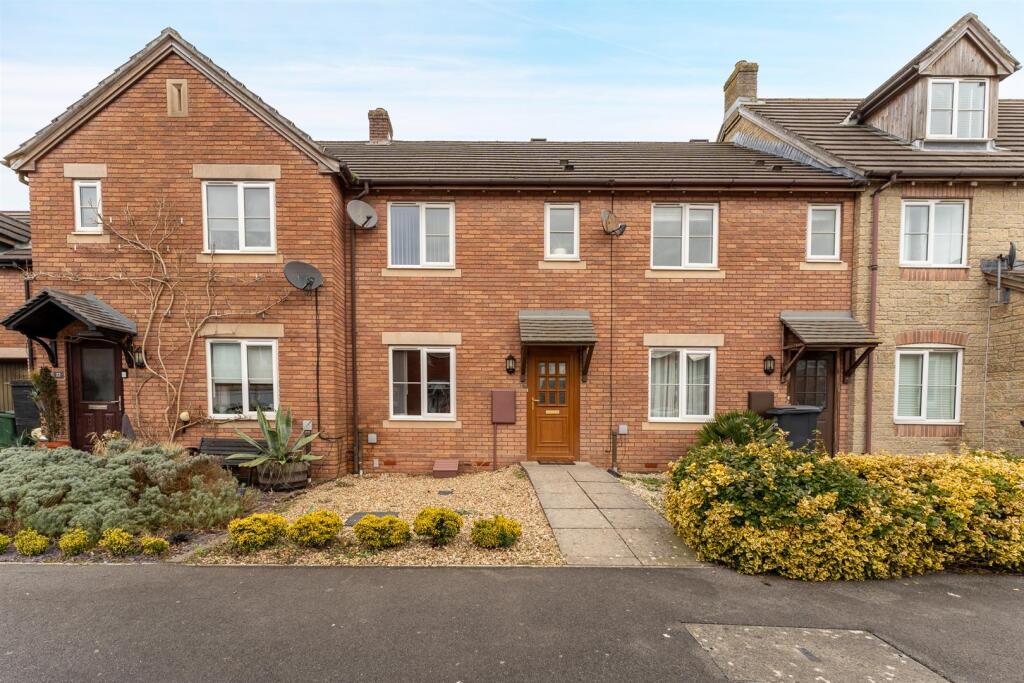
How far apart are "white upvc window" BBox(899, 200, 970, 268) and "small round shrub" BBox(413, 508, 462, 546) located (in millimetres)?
10409

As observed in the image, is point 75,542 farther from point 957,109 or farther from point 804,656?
point 957,109

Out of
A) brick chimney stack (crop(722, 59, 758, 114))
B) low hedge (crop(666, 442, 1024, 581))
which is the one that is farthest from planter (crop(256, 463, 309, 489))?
brick chimney stack (crop(722, 59, 758, 114))

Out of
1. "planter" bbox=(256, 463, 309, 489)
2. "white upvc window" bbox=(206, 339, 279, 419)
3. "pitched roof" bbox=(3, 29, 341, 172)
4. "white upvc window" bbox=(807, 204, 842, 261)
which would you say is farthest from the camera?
"white upvc window" bbox=(807, 204, 842, 261)

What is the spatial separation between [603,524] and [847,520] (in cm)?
277

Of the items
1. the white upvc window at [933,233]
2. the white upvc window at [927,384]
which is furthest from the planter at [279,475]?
the white upvc window at [933,233]

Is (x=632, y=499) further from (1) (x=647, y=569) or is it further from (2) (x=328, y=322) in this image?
(2) (x=328, y=322)

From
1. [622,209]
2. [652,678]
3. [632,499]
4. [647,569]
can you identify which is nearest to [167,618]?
[652,678]

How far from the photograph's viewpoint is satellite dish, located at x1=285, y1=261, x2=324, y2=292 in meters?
8.15

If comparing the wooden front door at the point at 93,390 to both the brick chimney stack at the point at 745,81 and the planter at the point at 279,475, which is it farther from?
the brick chimney stack at the point at 745,81

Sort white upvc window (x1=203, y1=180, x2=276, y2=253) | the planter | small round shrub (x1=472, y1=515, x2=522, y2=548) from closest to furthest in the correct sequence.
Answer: small round shrub (x1=472, y1=515, x2=522, y2=548)
the planter
white upvc window (x1=203, y1=180, x2=276, y2=253)

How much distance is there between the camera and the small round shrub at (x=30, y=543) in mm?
4930

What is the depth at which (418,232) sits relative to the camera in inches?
362

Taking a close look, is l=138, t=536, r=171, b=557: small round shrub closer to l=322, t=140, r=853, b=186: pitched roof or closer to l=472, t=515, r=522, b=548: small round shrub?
l=472, t=515, r=522, b=548: small round shrub

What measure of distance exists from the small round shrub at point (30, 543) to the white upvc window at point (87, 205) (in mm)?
5904
